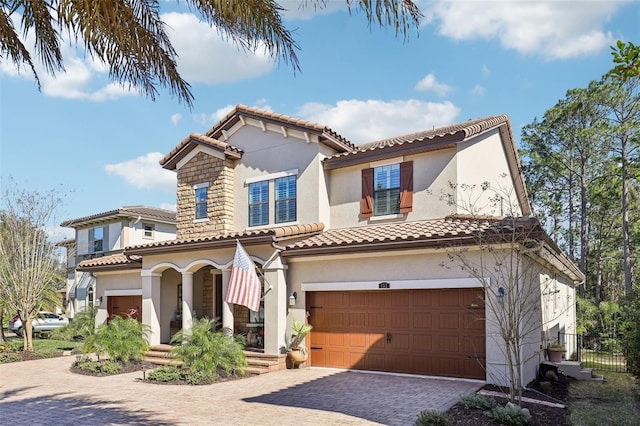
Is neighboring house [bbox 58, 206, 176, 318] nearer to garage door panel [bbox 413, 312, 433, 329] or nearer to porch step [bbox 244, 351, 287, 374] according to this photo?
porch step [bbox 244, 351, 287, 374]

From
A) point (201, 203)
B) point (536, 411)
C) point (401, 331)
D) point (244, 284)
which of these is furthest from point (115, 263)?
point (536, 411)

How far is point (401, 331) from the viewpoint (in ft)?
45.4

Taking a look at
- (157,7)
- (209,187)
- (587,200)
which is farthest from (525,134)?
(157,7)

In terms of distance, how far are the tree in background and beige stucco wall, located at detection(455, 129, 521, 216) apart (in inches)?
646

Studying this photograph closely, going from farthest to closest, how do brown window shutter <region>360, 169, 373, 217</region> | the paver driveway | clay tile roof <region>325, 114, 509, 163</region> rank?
brown window shutter <region>360, 169, 373, 217</region> → clay tile roof <region>325, 114, 509, 163</region> → the paver driveway

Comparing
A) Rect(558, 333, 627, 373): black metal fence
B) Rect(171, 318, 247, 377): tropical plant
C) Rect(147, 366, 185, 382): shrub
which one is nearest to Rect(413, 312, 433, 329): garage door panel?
Rect(171, 318, 247, 377): tropical plant

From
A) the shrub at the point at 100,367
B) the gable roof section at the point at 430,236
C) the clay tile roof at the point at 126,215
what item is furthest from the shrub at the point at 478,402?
the clay tile roof at the point at 126,215

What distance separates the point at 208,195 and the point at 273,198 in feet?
9.31

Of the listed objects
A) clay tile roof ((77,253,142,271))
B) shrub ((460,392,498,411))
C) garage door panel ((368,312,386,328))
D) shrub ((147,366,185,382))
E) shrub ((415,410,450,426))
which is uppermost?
clay tile roof ((77,253,142,271))

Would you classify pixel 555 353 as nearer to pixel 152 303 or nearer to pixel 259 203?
pixel 259 203

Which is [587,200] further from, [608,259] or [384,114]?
[384,114]

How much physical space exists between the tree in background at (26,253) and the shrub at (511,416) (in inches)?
735

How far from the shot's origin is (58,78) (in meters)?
7.47

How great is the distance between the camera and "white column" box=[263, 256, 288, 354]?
50.1ft
